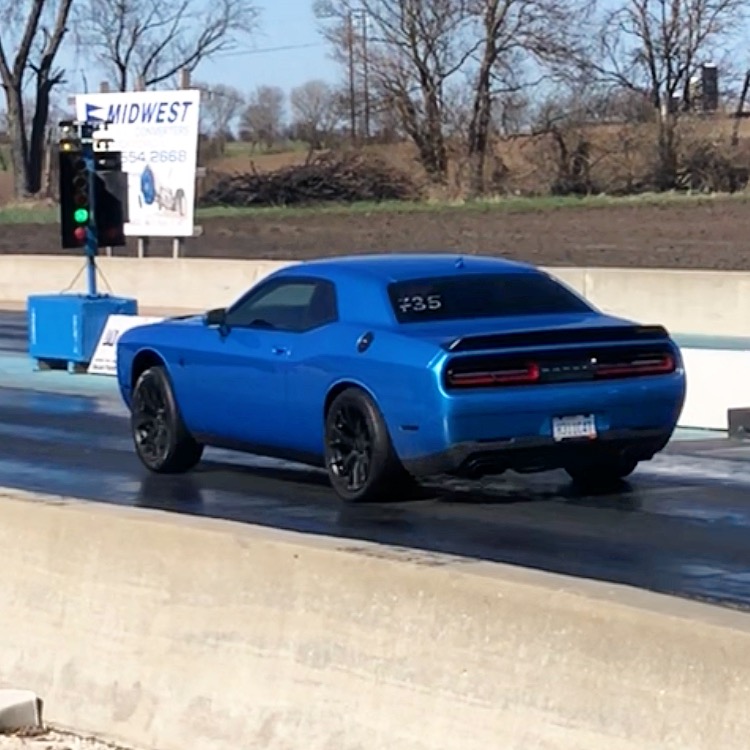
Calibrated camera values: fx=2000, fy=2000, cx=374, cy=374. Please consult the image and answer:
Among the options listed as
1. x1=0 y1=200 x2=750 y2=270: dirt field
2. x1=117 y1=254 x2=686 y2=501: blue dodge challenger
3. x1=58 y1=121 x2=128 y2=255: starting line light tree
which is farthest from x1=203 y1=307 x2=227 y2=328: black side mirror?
x1=0 y1=200 x2=750 y2=270: dirt field

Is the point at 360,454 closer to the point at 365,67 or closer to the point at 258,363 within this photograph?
the point at 258,363

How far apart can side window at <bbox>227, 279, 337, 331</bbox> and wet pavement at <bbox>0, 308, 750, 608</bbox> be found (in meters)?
1.16

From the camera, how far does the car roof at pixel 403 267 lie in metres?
13.0

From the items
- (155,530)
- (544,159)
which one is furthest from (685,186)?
(155,530)

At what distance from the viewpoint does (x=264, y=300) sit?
1377 centimetres

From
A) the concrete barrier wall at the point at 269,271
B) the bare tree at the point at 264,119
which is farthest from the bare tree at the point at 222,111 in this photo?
the concrete barrier wall at the point at 269,271

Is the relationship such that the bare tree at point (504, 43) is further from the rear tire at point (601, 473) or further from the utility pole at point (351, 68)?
the rear tire at point (601, 473)

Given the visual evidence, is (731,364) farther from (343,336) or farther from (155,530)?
(155,530)

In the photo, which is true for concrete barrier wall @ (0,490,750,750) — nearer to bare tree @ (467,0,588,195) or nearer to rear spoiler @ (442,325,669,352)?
rear spoiler @ (442,325,669,352)

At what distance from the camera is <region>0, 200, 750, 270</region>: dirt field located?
4075 centimetres

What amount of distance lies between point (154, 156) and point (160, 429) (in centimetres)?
2113

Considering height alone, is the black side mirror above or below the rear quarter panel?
above

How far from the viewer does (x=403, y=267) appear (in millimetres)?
13164

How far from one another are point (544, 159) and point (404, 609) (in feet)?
215
